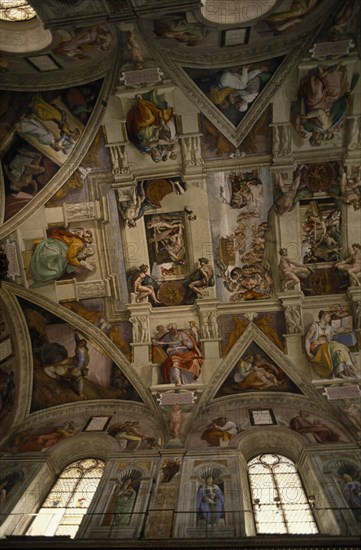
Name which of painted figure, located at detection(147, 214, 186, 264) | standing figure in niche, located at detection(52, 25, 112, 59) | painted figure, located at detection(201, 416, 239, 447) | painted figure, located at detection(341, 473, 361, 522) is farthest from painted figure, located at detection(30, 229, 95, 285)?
painted figure, located at detection(341, 473, 361, 522)

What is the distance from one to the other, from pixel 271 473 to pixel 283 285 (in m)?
5.04

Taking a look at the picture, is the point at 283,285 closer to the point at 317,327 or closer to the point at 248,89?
the point at 317,327

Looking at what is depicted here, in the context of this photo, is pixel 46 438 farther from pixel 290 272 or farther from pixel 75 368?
pixel 290 272

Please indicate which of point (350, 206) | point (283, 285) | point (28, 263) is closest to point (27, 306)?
point (28, 263)

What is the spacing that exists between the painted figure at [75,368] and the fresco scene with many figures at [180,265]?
0.19 ft

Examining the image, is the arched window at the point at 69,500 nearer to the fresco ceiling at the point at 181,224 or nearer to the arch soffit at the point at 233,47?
the fresco ceiling at the point at 181,224

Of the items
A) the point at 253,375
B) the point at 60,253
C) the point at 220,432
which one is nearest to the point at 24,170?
the point at 60,253

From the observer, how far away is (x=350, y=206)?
1188 centimetres

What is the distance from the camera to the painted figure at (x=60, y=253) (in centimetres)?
1226

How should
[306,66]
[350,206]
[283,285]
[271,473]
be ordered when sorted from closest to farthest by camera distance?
[306,66] < [271,473] < [350,206] < [283,285]

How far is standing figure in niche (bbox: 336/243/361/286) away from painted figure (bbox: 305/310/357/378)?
4.19 ft

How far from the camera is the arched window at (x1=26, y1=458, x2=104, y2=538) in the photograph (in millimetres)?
9570

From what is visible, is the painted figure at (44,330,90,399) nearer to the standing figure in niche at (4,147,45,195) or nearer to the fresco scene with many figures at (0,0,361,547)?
the fresco scene with many figures at (0,0,361,547)

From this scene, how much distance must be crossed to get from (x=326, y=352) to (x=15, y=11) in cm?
1199
